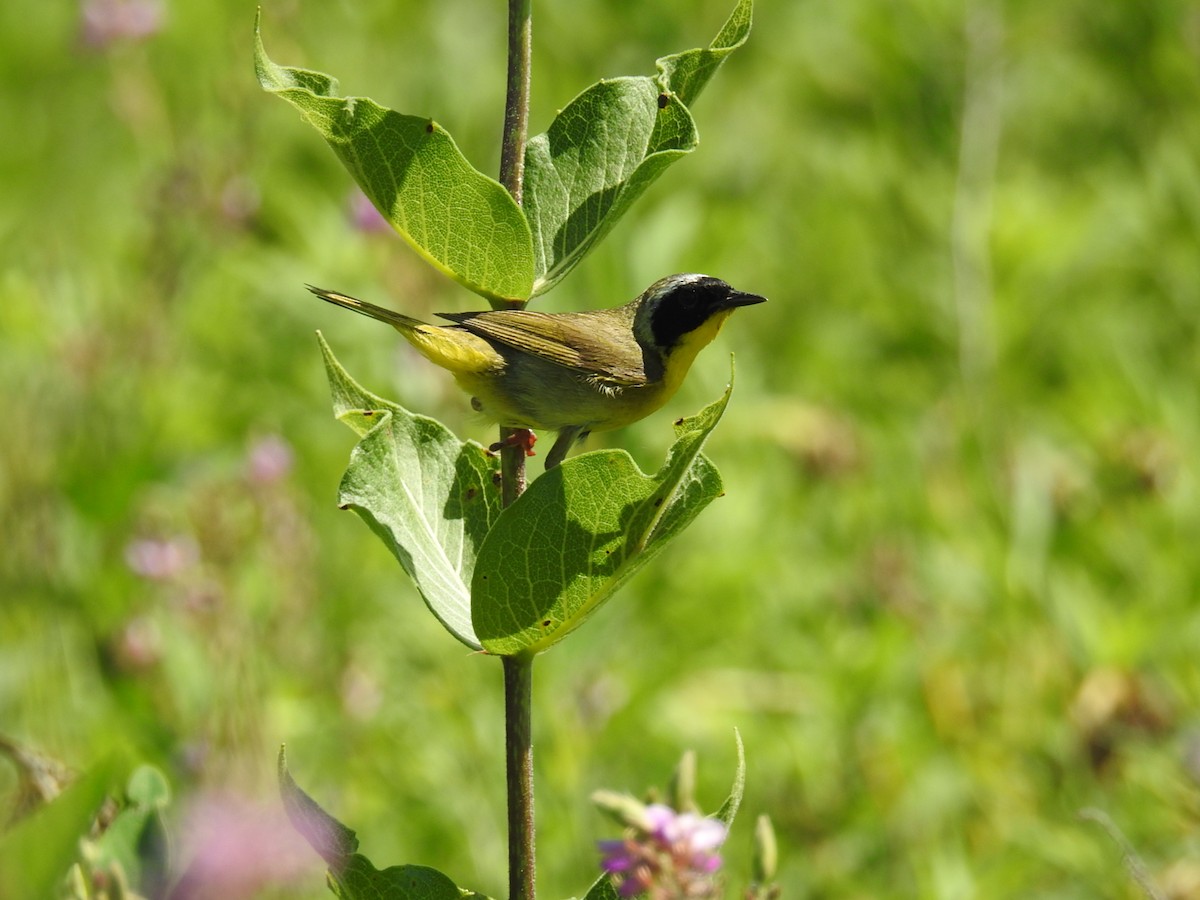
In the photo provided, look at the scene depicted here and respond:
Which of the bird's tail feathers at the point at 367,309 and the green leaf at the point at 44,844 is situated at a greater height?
the green leaf at the point at 44,844

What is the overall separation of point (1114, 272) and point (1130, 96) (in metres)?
0.79

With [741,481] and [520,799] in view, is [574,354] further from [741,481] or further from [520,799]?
[741,481]

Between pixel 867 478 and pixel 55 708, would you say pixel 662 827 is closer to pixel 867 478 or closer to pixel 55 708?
pixel 55 708

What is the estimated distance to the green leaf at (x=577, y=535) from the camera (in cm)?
131

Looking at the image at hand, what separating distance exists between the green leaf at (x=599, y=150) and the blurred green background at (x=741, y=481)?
1.80 feet

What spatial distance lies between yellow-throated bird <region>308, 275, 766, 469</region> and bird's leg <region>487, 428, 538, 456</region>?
4 cm

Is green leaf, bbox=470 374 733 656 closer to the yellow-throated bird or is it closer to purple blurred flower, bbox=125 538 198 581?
the yellow-throated bird

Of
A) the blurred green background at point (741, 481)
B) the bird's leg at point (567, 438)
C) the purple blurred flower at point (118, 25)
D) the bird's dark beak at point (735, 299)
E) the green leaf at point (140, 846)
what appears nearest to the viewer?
the green leaf at point (140, 846)

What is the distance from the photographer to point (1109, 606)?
3416mm

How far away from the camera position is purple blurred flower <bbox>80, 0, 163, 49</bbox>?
12.7ft

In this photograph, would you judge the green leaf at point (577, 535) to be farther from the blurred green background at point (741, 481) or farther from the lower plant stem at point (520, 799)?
the blurred green background at point (741, 481)

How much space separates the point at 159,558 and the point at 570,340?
105 cm

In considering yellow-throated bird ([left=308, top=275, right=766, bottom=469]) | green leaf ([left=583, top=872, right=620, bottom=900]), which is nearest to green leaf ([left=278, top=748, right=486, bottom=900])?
green leaf ([left=583, top=872, right=620, bottom=900])

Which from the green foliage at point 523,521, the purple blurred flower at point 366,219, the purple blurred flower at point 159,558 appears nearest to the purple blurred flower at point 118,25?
the purple blurred flower at point 366,219
